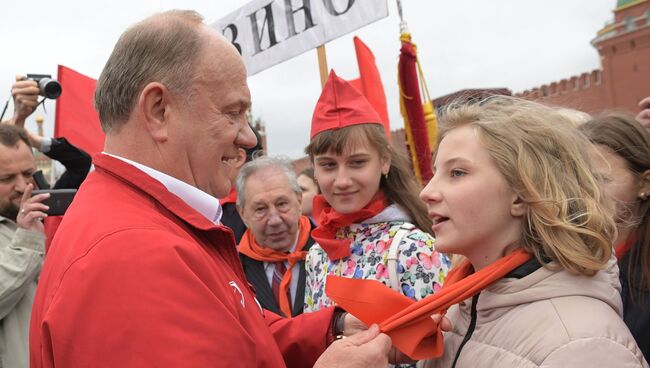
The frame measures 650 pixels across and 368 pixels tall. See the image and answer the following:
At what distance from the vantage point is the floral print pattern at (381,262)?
2.33 meters

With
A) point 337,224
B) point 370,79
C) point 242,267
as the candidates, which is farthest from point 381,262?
point 370,79

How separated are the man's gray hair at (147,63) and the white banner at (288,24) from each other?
126 inches

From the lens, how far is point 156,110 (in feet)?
5.05

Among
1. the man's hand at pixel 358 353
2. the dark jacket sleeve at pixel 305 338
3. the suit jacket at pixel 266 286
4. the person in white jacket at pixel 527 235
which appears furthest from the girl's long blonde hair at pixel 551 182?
the suit jacket at pixel 266 286

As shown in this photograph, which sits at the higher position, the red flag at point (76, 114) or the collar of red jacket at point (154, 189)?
the red flag at point (76, 114)

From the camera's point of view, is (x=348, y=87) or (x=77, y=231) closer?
(x=77, y=231)

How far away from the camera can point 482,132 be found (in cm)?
173

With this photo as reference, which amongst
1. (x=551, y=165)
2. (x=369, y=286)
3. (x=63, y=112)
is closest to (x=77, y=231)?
(x=369, y=286)

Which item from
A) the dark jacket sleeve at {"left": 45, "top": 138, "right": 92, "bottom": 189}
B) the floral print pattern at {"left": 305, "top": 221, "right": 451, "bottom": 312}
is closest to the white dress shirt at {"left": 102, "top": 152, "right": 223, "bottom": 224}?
the floral print pattern at {"left": 305, "top": 221, "right": 451, "bottom": 312}

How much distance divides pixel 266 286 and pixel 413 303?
72.5 inches

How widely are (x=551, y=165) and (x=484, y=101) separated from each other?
0.37 metres

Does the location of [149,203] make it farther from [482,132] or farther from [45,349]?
[482,132]

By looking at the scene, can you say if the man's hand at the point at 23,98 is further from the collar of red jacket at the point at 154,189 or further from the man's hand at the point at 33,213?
the collar of red jacket at the point at 154,189

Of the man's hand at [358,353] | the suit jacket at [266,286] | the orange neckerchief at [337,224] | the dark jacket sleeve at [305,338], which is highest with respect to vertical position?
the orange neckerchief at [337,224]
